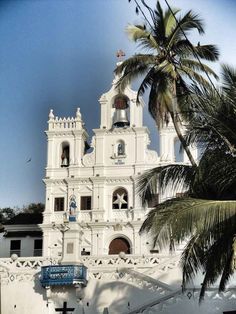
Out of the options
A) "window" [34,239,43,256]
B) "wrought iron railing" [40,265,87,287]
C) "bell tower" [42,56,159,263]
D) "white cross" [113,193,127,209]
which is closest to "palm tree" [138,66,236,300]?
"wrought iron railing" [40,265,87,287]

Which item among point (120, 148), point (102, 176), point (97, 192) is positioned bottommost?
point (97, 192)

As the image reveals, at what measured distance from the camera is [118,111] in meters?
46.1

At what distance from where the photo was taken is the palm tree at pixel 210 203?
16.0m

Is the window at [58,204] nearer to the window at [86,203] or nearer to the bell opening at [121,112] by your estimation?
the window at [86,203]

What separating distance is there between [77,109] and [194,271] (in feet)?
95.2

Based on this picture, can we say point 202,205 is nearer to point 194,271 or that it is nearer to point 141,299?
point 194,271

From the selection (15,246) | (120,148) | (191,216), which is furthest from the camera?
(15,246)

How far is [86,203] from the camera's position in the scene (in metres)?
44.9

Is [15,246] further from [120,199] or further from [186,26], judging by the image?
[186,26]

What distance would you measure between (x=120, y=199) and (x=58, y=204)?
446 cm

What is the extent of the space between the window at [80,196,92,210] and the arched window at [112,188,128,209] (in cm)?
169

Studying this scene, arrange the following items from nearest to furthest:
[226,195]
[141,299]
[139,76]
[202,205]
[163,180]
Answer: [202,205]
[226,195]
[163,180]
[139,76]
[141,299]

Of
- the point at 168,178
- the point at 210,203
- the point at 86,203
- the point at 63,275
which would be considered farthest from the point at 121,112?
the point at 210,203

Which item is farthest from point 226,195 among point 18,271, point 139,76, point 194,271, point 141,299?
point 18,271
